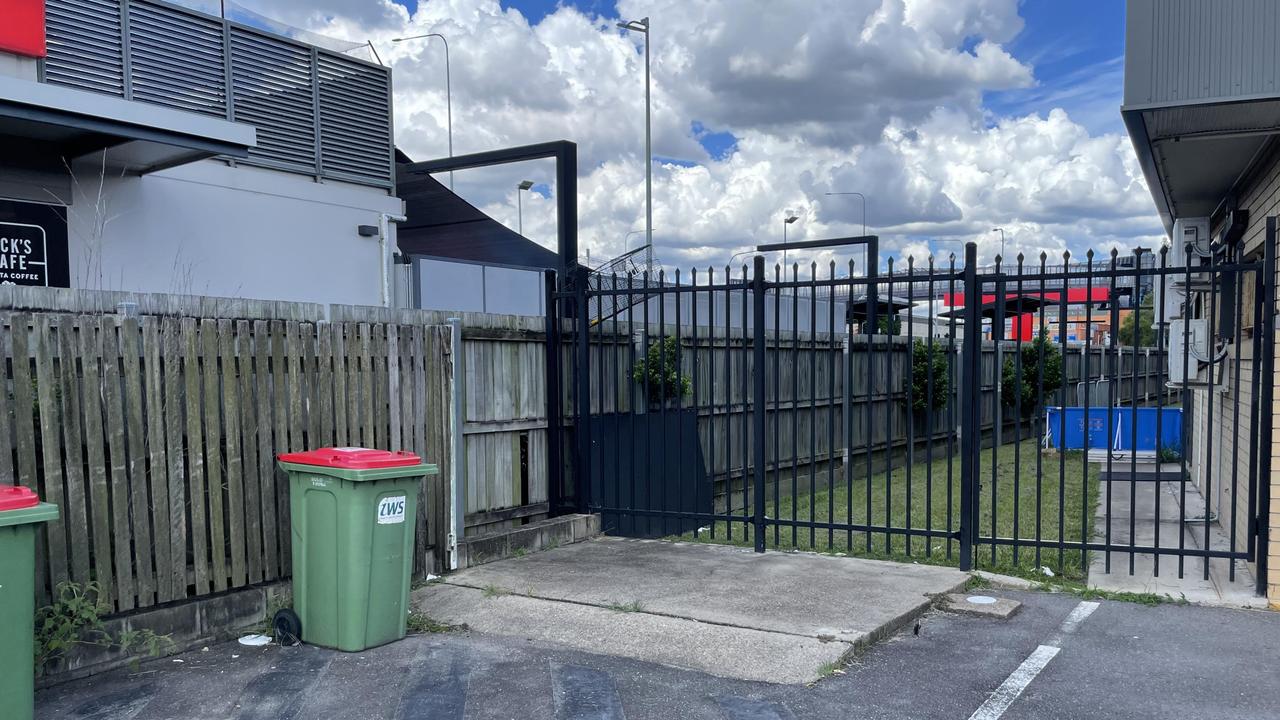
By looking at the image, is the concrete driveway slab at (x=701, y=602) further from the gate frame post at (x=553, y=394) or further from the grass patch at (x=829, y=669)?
the gate frame post at (x=553, y=394)

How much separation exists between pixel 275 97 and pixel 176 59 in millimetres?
1427

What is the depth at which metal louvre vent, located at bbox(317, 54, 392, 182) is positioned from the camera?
1257cm

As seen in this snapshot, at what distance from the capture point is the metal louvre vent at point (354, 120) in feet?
41.2

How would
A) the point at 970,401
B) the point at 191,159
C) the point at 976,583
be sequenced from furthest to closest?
1. the point at 191,159
2. the point at 970,401
3. the point at 976,583

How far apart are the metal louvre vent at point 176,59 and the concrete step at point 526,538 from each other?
6.66m

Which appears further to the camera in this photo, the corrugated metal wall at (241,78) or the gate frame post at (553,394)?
the corrugated metal wall at (241,78)

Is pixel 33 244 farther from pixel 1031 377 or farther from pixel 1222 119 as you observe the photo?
pixel 1031 377

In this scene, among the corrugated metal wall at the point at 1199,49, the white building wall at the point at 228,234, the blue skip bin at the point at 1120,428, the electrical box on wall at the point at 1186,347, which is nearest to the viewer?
the corrugated metal wall at the point at 1199,49

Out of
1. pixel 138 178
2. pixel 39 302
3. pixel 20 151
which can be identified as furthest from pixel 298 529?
pixel 138 178

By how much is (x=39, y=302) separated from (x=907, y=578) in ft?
17.4

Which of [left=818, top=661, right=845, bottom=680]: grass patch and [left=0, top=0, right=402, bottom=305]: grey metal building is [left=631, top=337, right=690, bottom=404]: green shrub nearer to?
[left=0, top=0, right=402, bottom=305]: grey metal building

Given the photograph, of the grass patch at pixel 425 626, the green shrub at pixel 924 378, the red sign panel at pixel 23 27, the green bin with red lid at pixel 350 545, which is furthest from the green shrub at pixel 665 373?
the green shrub at pixel 924 378

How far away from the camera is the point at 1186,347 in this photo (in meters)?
7.46

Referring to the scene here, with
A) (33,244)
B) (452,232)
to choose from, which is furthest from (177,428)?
(452,232)
